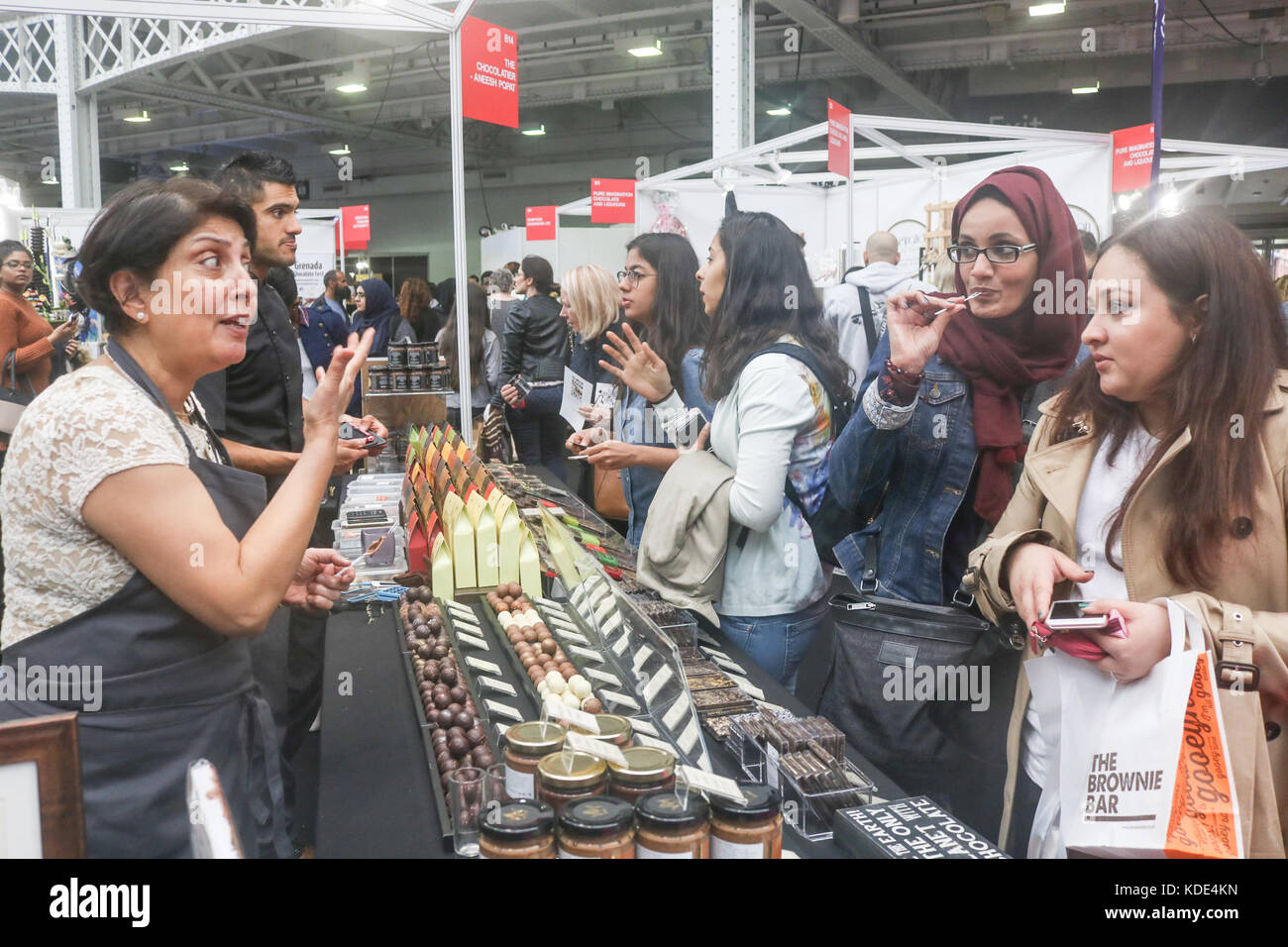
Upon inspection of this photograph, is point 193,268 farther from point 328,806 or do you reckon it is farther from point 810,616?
point 810,616

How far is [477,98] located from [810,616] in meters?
2.72

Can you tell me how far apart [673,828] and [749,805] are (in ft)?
0.34

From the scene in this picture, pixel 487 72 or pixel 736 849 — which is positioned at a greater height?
pixel 487 72

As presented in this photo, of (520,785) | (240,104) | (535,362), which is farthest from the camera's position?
(240,104)

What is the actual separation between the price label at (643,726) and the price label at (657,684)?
0.23 feet

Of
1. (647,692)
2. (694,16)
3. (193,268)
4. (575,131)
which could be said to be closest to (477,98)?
(193,268)

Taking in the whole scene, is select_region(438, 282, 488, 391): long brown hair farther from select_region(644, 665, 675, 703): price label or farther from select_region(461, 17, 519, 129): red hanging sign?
select_region(644, 665, 675, 703): price label

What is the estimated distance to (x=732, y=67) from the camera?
18.4 feet

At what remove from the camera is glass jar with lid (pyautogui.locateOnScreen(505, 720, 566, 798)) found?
136 centimetres

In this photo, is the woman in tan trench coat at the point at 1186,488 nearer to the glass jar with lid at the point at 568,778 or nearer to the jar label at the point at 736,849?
the jar label at the point at 736,849

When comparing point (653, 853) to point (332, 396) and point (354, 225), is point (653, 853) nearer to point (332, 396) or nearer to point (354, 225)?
point (332, 396)

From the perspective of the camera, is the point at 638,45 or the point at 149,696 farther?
the point at 638,45

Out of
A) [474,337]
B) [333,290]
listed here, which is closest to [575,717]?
[474,337]

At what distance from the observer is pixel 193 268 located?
1.52 meters
